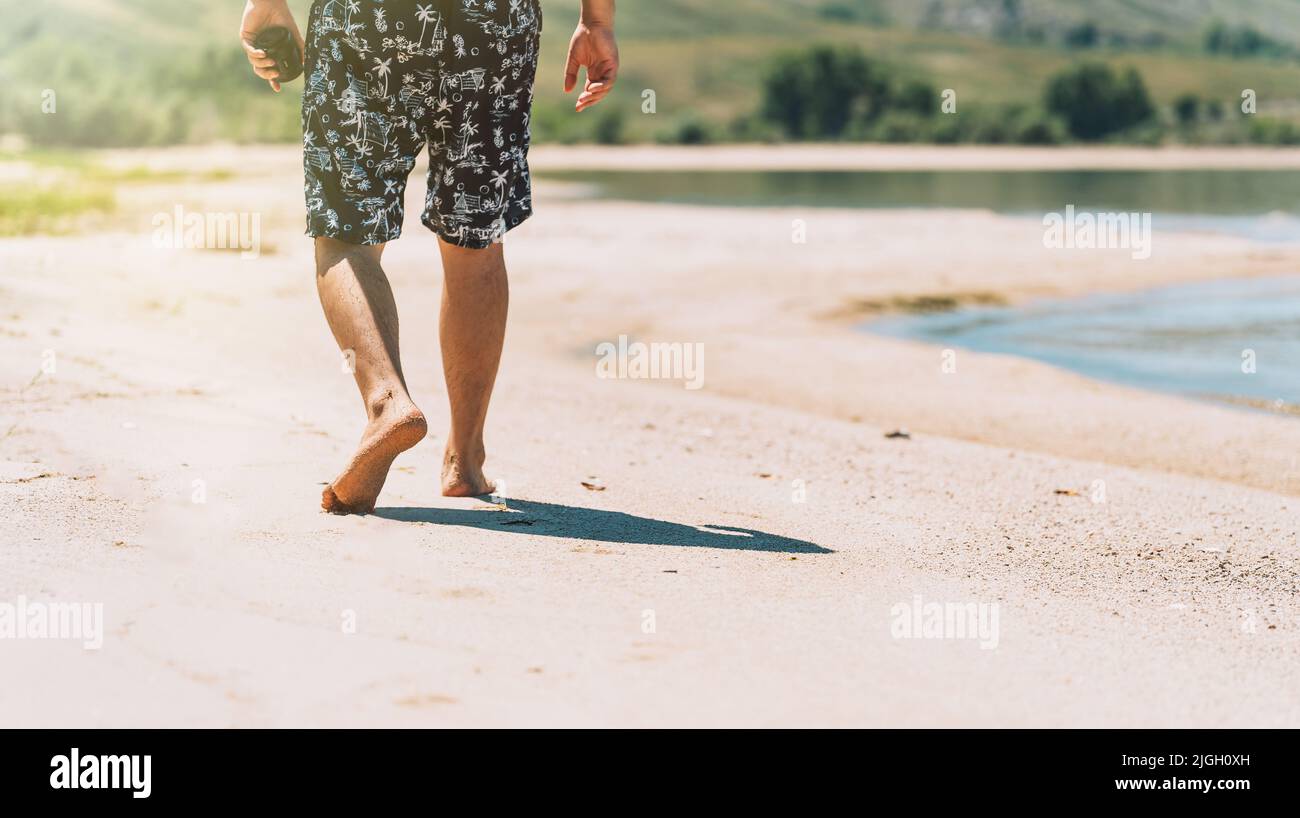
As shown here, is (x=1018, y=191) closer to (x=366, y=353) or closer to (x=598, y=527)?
(x=598, y=527)

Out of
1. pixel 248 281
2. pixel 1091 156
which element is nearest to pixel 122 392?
pixel 248 281

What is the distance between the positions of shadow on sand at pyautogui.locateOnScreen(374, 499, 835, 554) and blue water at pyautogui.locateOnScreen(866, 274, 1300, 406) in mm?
5105

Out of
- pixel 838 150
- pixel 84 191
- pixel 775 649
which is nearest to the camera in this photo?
pixel 775 649

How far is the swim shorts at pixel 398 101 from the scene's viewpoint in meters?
3.28

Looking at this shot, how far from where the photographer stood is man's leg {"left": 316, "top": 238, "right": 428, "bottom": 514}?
3.24 meters

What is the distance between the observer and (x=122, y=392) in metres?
4.78

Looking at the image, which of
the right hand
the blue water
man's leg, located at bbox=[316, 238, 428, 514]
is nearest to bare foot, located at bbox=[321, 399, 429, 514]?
man's leg, located at bbox=[316, 238, 428, 514]

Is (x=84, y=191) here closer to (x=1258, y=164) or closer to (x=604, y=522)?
(x=604, y=522)

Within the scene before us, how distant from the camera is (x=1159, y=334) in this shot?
33.9 feet

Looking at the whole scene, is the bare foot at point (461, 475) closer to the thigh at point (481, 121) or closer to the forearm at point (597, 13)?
the thigh at point (481, 121)

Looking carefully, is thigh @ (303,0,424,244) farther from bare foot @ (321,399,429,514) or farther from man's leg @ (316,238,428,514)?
bare foot @ (321,399,429,514)

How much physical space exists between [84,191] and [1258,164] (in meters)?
45.2

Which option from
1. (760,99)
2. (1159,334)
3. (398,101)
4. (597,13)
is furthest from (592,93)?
(760,99)

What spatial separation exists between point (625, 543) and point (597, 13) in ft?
4.53
